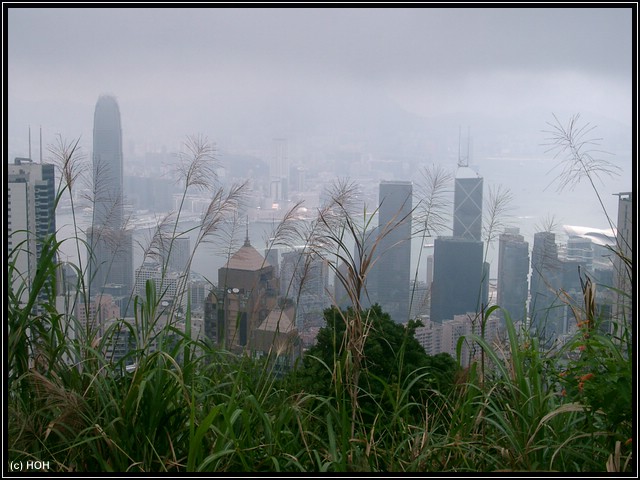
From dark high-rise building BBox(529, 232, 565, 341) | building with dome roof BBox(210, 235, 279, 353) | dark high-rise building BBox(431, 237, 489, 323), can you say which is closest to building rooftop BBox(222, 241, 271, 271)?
building with dome roof BBox(210, 235, 279, 353)

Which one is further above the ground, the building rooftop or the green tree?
the building rooftop

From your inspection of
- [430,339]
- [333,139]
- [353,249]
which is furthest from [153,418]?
[333,139]

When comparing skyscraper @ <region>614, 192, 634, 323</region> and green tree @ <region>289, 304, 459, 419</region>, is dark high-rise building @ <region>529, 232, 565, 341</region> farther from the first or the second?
green tree @ <region>289, 304, 459, 419</region>

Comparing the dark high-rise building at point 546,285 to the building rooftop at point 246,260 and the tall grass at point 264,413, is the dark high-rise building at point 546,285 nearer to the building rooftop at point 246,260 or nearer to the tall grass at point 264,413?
the tall grass at point 264,413

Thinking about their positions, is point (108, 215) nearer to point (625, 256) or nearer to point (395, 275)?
point (395, 275)

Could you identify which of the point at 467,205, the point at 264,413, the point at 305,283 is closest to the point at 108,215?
the point at 305,283

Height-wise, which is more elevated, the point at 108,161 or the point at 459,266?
the point at 108,161
